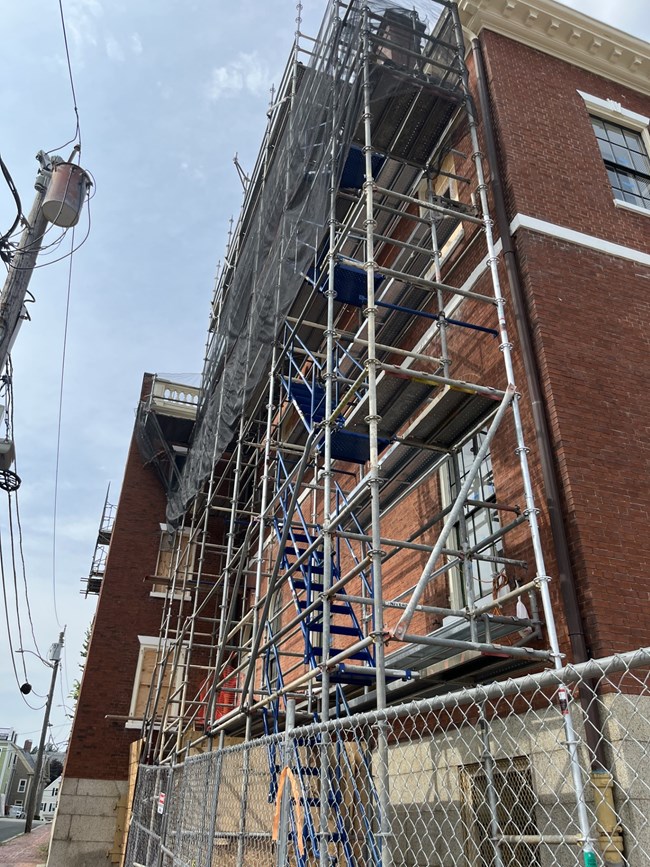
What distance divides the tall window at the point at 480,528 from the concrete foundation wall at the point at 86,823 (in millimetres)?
12488

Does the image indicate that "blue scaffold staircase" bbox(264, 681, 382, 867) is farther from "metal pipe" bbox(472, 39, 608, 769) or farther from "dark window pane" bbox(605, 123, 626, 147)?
"dark window pane" bbox(605, 123, 626, 147)

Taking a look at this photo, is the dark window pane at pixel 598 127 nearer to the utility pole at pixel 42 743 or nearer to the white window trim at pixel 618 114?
the white window trim at pixel 618 114

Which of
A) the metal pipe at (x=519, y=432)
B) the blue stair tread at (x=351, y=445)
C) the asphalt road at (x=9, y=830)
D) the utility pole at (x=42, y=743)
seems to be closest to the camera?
the metal pipe at (x=519, y=432)

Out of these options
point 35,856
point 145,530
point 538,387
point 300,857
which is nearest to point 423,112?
point 538,387

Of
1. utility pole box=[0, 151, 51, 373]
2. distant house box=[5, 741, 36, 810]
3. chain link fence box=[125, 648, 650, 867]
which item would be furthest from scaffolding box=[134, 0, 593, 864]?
distant house box=[5, 741, 36, 810]

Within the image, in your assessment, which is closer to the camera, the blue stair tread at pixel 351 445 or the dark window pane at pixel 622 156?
the blue stair tread at pixel 351 445

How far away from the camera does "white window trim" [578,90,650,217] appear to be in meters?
10.6

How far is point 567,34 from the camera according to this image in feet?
34.8

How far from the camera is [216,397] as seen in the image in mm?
15484

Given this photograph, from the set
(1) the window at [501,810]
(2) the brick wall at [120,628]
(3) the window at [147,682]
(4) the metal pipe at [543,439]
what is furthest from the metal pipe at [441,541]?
(2) the brick wall at [120,628]

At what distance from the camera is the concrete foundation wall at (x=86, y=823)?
15.7 metres

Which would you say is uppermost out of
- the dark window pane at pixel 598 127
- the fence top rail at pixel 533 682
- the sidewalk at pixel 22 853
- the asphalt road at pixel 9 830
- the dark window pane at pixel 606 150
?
the dark window pane at pixel 598 127

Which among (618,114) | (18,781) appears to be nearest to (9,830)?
(618,114)

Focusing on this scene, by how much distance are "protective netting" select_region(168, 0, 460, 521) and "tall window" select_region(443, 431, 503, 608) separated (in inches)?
150
